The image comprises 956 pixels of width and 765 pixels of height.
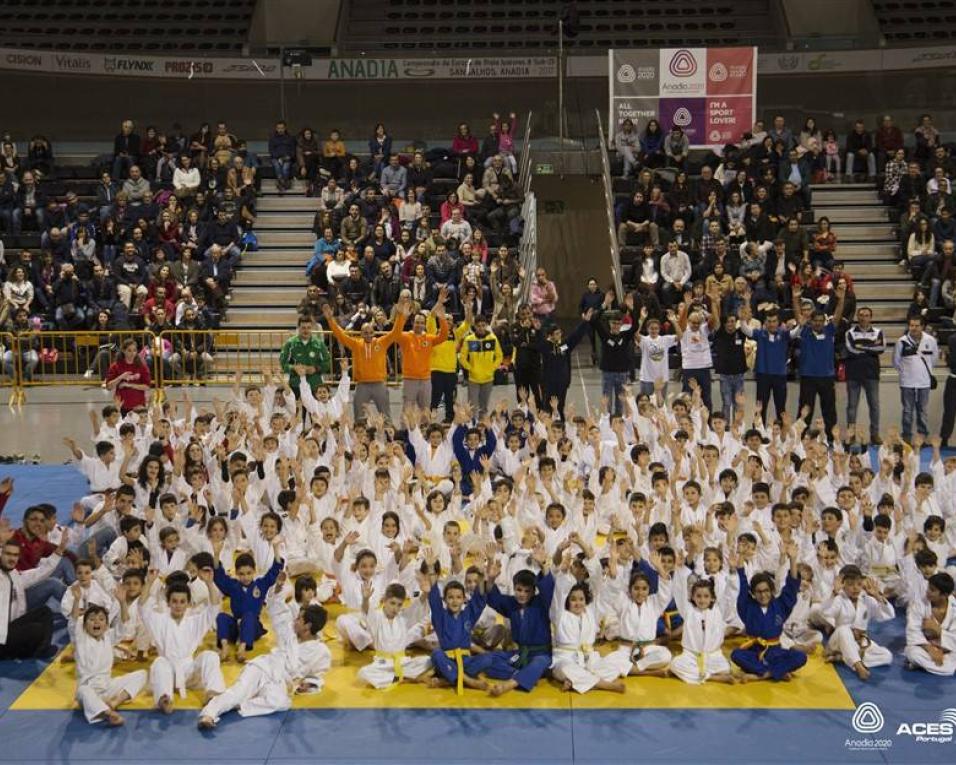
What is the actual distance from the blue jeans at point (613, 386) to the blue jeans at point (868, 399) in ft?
9.95

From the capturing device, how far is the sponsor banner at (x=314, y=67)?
28547 mm

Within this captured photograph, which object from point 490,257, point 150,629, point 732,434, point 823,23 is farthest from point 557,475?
point 823,23

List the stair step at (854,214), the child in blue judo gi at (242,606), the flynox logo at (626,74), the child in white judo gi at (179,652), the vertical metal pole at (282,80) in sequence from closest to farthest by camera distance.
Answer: the child in white judo gi at (179,652) → the child in blue judo gi at (242,606) → the flynox logo at (626,74) → the stair step at (854,214) → the vertical metal pole at (282,80)

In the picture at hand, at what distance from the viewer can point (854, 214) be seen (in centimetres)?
2427

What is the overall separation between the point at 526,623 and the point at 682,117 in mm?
15652

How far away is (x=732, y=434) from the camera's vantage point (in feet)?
46.6

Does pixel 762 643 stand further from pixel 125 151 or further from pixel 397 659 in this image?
pixel 125 151

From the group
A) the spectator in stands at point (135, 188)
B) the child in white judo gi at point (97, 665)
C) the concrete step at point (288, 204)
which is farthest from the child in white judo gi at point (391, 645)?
the concrete step at point (288, 204)

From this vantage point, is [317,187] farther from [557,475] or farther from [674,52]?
→ [557,475]

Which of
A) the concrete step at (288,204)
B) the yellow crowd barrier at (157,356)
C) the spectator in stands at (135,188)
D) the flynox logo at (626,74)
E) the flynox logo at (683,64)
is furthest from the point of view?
the concrete step at (288,204)

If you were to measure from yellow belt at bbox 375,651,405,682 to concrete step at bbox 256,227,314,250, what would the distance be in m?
15.6

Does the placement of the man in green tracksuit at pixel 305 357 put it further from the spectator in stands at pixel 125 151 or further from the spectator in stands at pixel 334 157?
the spectator in stands at pixel 125 151

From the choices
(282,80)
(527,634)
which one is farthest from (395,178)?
(527,634)

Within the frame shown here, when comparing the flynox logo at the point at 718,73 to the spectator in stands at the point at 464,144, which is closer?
the flynox logo at the point at 718,73
